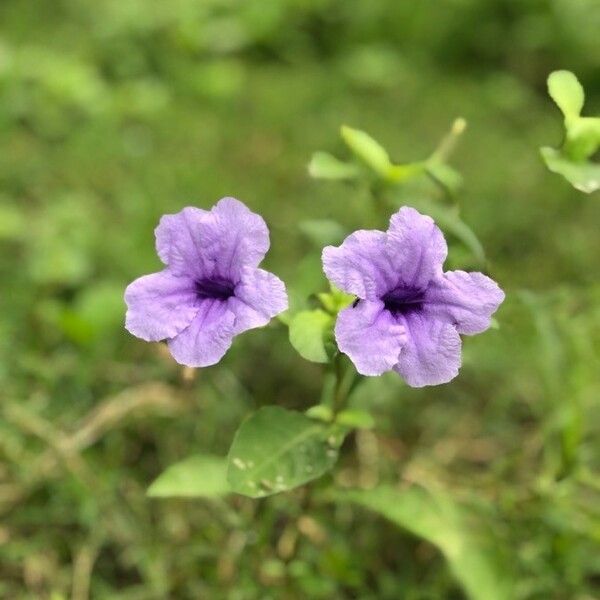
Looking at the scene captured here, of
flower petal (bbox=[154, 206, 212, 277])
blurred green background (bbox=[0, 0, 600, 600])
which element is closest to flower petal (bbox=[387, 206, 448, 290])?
flower petal (bbox=[154, 206, 212, 277])

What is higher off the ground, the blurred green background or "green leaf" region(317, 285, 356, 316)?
"green leaf" region(317, 285, 356, 316)

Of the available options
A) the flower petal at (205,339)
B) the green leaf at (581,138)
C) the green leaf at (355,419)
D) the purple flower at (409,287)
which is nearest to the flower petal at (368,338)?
the purple flower at (409,287)

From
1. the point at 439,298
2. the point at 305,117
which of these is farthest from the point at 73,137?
the point at 439,298

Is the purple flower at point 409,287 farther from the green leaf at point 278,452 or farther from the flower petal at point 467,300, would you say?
the green leaf at point 278,452

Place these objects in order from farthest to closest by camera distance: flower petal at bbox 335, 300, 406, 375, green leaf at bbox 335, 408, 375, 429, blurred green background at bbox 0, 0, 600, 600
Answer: blurred green background at bbox 0, 0, 600, 600 → green leaf at bbox 335, 408, 375, 429 → flower petal at bbox 335, 300, 406, 375

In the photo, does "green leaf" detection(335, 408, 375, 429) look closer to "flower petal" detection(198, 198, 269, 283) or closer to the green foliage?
"flower petal" detection(198, 198, 269, 283)

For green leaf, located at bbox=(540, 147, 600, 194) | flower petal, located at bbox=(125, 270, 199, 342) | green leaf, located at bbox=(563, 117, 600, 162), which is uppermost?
green leaf, located at bbox=(563, 117, 600, 162)
